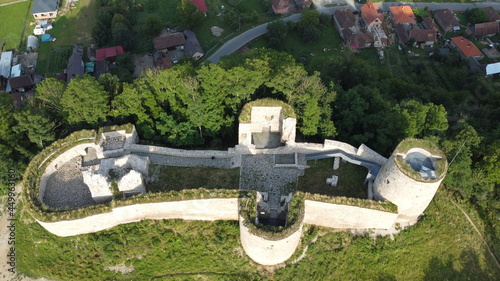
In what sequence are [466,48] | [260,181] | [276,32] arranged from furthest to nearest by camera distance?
1. [466,48]
2. [276,32]
3. [260,181]

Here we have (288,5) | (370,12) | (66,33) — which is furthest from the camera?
(288,5)

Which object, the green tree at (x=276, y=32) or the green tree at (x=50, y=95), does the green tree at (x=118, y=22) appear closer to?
the green tree at (x=276, y=32)

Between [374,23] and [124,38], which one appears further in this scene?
[374,23]

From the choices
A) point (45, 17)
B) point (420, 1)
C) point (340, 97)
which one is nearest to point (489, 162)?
point (340, 97)

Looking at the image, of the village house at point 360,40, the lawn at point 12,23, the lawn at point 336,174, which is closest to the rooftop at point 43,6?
the lawn at point 12,23

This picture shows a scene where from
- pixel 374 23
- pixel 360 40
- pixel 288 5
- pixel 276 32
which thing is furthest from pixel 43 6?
pixel 374 23

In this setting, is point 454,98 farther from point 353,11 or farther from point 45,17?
point 45,17

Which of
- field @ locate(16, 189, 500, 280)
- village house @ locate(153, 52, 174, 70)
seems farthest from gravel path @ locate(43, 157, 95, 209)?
village house @ locate(153, 52, 174, 70)

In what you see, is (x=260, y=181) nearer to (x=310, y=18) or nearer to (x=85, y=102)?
(x=85, y=102)
